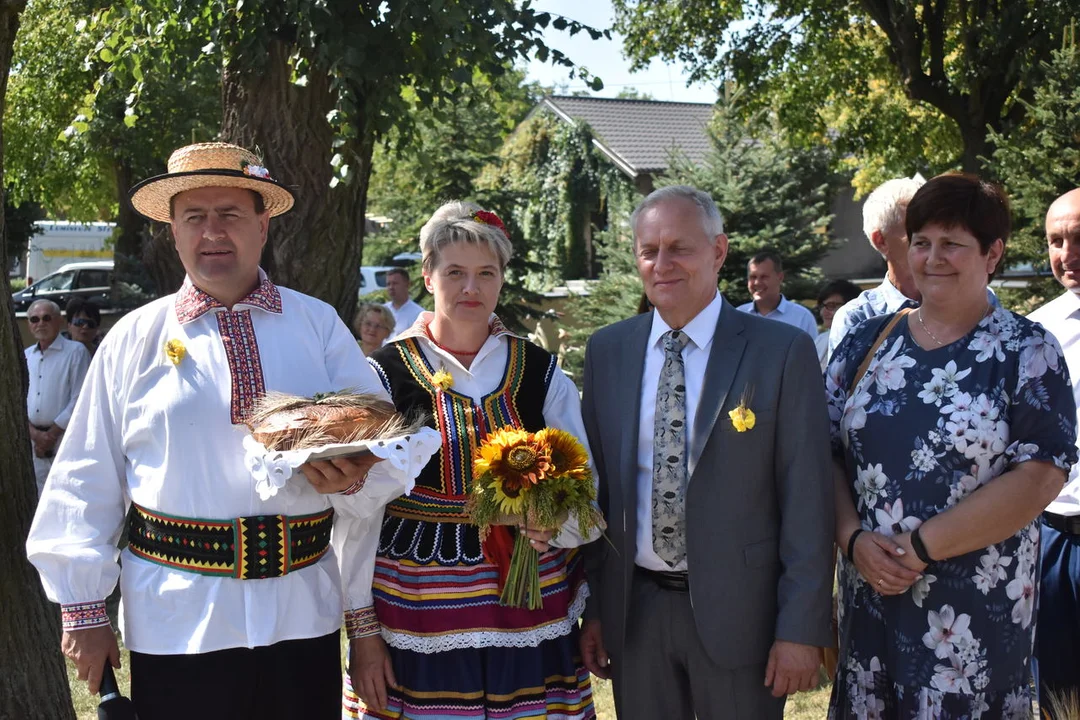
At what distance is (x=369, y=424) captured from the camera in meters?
2.54

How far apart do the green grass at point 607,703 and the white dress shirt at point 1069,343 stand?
187 cm

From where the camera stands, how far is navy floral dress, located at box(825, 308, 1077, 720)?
2.68m

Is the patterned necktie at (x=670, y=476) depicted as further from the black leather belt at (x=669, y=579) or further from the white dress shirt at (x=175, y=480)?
the white dress shirt at (x=175, y=480)

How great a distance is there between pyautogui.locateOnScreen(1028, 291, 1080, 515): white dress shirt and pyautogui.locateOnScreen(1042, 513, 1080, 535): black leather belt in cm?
2

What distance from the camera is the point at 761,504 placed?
288 centimetres

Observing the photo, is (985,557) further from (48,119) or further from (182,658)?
(48,119)

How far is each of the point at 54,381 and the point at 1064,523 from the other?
6735 mm

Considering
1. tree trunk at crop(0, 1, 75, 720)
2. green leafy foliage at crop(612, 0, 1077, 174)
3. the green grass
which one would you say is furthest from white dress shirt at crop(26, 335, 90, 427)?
green leafy foliage at crop(612, 0, 1077, 174)

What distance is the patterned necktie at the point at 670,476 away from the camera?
2914 mm

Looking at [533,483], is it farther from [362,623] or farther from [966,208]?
[966,208]

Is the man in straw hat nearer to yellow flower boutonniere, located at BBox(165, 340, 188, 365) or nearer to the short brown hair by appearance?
yellow flower boutonniere, located at BBox(165, 340, 188, 365)

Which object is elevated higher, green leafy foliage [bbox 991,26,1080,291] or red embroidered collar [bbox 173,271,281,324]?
green leafy foliage [bbox 991,26,1080,291]

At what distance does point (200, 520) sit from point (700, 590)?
141cm

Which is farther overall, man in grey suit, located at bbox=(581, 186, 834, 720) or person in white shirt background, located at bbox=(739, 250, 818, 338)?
person in white shirt background, located at bbox=(739, 250, 818, 338)
